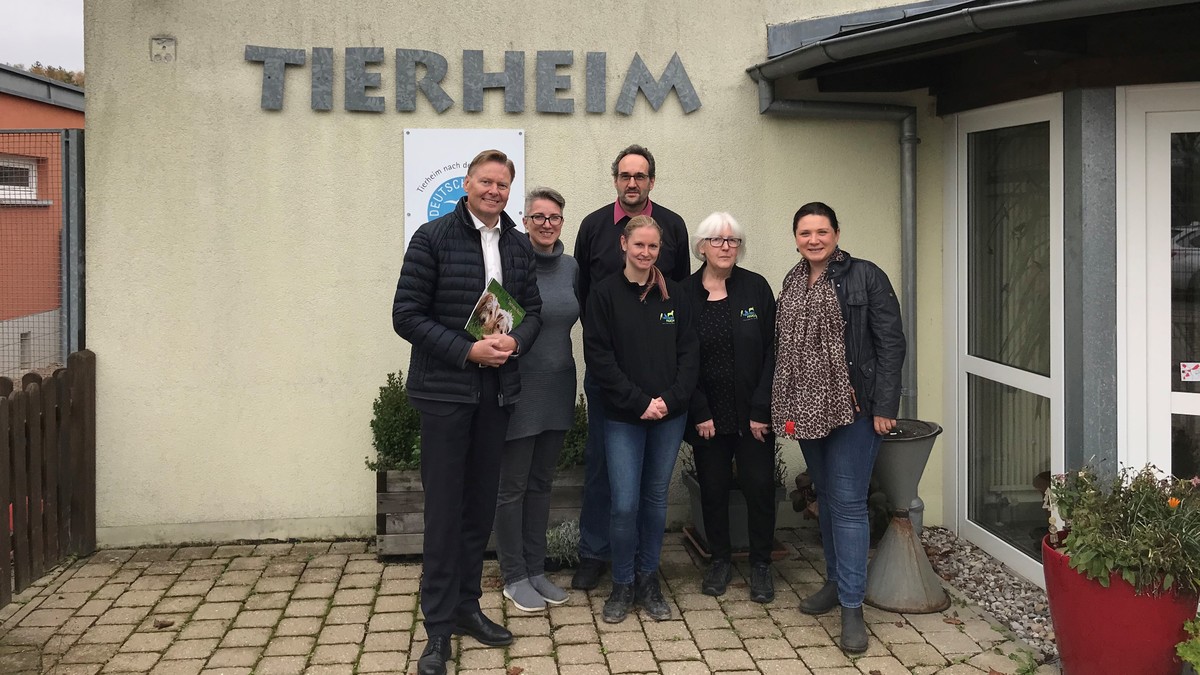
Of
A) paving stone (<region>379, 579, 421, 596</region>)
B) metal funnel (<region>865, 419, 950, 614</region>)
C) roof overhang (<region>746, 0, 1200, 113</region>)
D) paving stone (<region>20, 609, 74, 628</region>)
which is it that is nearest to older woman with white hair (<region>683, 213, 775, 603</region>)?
metal funnel (<region>865, 419, 950, 614</region>)

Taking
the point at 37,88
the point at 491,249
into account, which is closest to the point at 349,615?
the point at 491,249

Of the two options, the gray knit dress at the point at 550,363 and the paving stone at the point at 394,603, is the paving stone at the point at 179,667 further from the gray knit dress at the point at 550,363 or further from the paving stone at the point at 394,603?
the gray knit dress at the point at 550,363

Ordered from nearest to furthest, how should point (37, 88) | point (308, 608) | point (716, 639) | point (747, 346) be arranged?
1. point (716, 639)
2. point (747, 346)
3. point (308, 608)
4. point (37, 88)

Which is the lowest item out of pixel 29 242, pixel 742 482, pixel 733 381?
pixel 742 482

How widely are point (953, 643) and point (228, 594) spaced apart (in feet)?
10.8

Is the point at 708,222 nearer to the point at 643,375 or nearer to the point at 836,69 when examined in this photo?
the point at 643,375

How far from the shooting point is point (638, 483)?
14.2 ft

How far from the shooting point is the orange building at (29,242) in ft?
17.1

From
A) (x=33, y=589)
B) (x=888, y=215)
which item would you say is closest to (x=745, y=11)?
(x=888, y=215)

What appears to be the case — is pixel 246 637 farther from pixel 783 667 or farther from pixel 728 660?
pixel 783 667

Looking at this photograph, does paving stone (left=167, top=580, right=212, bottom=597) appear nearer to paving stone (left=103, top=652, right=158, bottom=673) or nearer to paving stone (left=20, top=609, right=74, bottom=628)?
paving stone (left=20, top=609, right=74, bottom=628)

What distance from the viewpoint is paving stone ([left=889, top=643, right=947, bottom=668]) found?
398 cm

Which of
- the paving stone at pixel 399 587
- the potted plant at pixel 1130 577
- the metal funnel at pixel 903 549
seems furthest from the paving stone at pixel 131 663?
the potted plant at pixel 1130 577

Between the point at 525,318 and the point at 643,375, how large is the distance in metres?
0.56
